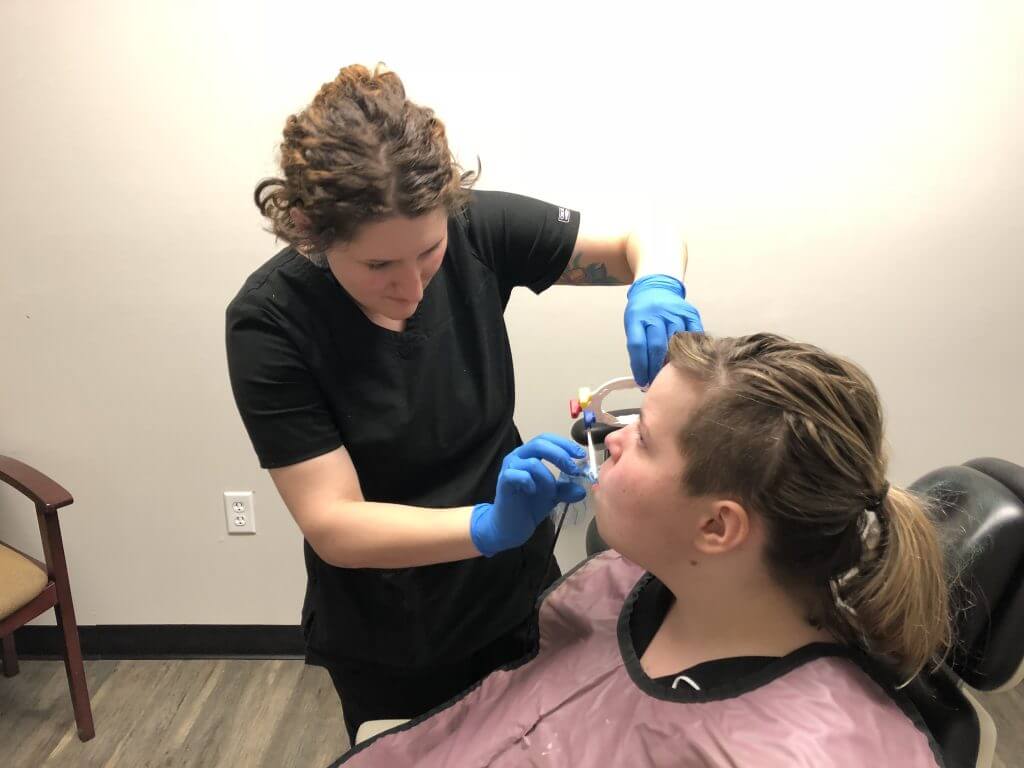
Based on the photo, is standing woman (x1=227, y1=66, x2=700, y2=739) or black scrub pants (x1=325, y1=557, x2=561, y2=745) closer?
standing woman (x1=227, y1=66, x2=700, y2=739)

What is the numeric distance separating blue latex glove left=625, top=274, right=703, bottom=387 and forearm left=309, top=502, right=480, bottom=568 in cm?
32

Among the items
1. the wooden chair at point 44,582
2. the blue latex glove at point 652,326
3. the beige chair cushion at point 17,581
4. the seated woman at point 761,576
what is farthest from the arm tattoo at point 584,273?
the beige chair cushion at point 17,581

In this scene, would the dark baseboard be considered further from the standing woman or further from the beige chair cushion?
the standing woman

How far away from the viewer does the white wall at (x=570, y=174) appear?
5.52 feet

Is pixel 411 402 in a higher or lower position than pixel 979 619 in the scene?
higher

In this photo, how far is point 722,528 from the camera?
3.01 ft

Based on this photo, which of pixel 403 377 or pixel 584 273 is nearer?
pixel 403 377

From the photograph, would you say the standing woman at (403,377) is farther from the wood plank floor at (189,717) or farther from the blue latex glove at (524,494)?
the wood plank floor at (189,717)

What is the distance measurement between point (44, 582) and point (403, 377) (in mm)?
1309

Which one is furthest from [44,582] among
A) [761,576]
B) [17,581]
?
[761,576]

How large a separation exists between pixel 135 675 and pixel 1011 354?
2567 mm

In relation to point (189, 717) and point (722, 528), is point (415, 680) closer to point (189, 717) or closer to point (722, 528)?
point (722, 528)

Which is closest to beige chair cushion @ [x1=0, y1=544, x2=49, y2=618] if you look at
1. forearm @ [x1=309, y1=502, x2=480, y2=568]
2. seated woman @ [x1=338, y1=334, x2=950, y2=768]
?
forearm @ [x1=309, y1=502, x2=480, y2=568]

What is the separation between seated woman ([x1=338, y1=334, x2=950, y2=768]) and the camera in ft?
2.79
